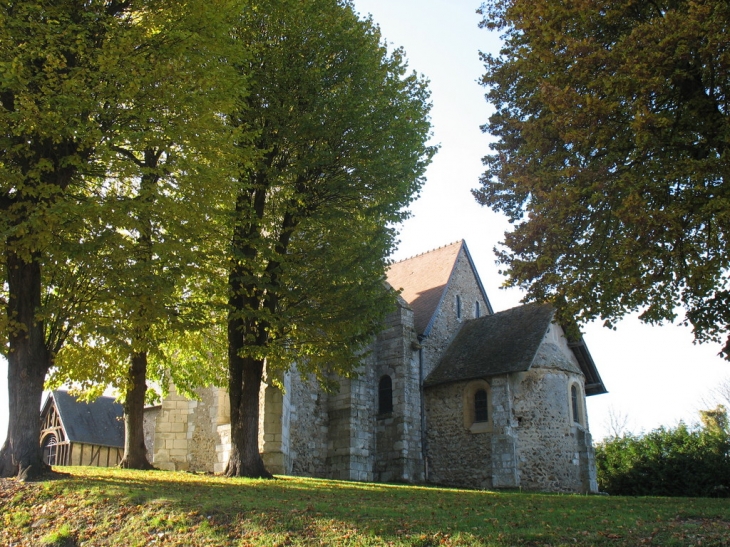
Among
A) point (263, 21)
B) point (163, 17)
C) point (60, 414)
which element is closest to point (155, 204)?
point (163, 17)

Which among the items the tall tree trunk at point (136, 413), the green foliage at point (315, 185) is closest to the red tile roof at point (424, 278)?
Result: the green foliage at point (315, 185)

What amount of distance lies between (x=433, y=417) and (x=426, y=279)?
19.8ft

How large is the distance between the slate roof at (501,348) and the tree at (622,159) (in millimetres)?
8404

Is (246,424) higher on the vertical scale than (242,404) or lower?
lower

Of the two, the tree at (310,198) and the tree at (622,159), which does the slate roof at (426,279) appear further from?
the tree at (622,159)

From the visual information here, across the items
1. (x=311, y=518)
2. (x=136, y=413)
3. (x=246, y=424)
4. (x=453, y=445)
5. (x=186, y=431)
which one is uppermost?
(x=136, y=413)

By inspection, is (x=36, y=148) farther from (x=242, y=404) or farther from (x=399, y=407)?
(x=399, y=407)

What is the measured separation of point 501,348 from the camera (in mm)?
21781

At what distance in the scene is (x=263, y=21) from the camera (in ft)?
49.6

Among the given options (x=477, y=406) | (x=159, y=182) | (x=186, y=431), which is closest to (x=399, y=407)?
(x=477, y=406)

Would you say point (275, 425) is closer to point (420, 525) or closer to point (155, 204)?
point (155, 204)

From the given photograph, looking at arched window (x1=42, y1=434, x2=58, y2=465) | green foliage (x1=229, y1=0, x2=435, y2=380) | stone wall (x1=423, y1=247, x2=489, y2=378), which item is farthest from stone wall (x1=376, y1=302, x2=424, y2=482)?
arched window (x1=42, y1=434, x2=58, y2=465)

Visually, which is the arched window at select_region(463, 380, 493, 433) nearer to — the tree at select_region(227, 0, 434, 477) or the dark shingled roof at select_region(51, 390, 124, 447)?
the tree at select_region(227, 0, 434, 477)

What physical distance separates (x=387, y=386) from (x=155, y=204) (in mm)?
12592
